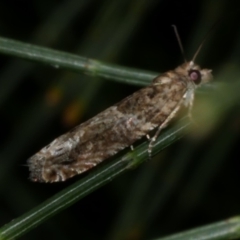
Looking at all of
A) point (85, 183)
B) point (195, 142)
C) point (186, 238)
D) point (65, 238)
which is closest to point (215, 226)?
point (186, 238)

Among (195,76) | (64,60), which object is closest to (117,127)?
(195,76)

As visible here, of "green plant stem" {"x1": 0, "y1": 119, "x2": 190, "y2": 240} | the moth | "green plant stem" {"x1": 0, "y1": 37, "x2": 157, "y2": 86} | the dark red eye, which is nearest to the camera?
"green plant stem" {"x1": 0, "y1": 119, "x2": 190, "y2": 240}

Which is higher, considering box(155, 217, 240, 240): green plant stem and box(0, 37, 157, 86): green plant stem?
box(0, 37, 157, 86): green plant stem

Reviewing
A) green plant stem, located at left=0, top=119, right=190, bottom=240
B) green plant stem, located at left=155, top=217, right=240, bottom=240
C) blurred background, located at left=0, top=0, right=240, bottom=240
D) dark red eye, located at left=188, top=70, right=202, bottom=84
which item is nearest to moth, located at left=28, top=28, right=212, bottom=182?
dark red eye, located at left=188, top=70, right=202, bottom=84

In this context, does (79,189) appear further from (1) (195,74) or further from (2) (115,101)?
(2) (115,101)

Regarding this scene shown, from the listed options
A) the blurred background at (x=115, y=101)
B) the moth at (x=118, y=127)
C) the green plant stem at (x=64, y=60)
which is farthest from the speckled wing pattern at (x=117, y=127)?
the green plant stem at (x=64, y=60)

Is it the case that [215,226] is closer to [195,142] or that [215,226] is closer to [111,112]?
[111,112]

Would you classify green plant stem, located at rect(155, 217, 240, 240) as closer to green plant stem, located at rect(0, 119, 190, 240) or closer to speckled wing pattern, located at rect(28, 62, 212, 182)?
green plant stem, located at rect(0, 119, 190, 240)
